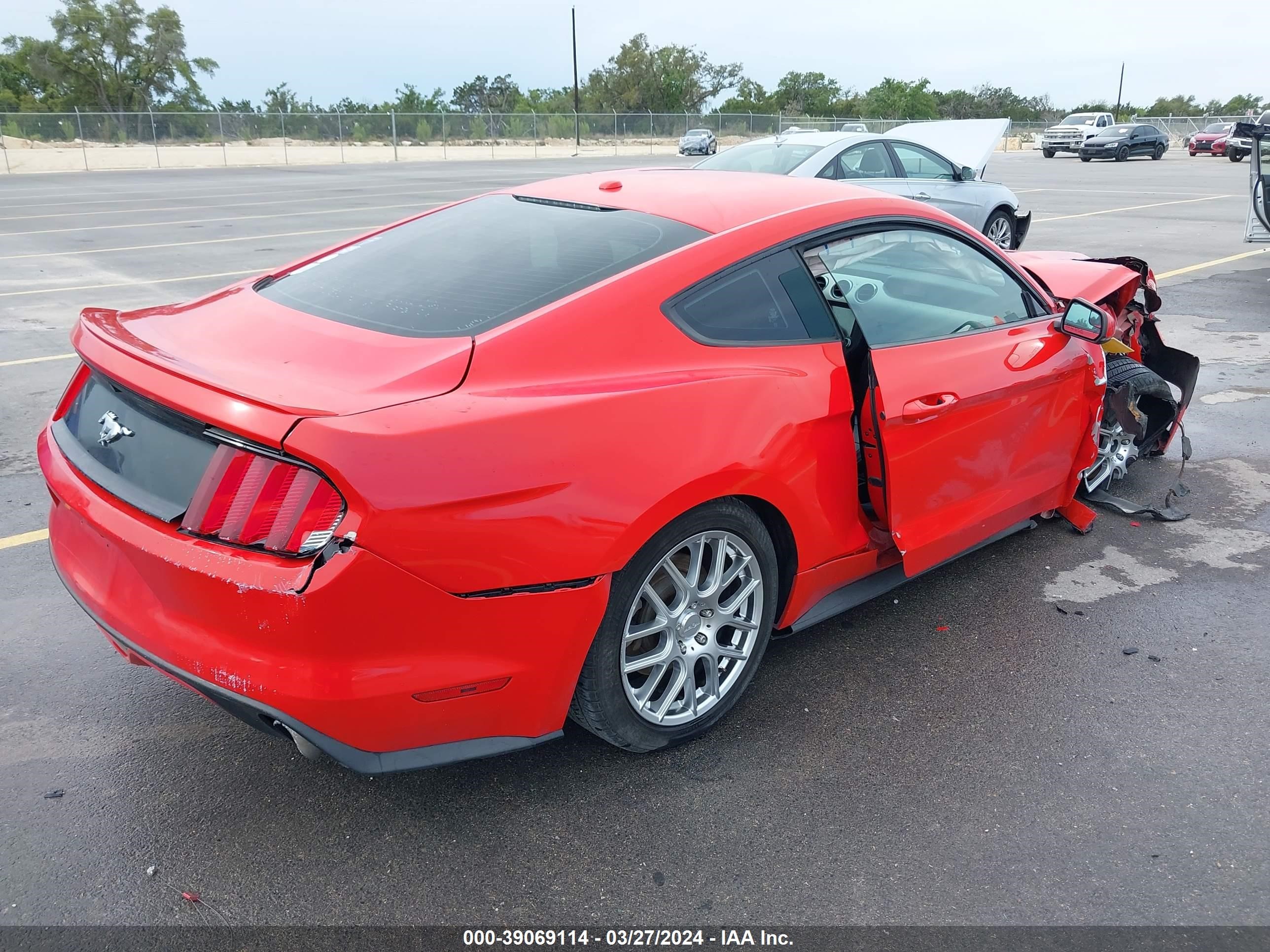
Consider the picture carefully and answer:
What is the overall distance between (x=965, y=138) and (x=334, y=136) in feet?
131

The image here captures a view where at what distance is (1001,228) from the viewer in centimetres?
1245

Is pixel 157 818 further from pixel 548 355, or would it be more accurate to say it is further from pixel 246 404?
pixel 548 355

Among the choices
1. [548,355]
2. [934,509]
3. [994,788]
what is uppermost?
[548,355]

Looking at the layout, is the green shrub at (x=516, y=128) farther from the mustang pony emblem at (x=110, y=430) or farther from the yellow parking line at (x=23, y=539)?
the mustang pony emblem at (x=110, y=430)

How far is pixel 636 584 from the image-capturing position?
8.46ft

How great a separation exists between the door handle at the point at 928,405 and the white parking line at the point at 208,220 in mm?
15040

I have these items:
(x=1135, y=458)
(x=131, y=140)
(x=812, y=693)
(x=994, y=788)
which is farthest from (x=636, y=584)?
(x=131, y=140)

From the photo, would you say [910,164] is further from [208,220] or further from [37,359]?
[208,220]

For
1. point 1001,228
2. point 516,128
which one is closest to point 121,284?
point 1001,228

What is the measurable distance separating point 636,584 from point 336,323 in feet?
3.62

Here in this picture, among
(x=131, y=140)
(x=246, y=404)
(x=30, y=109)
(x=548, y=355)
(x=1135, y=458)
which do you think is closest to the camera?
(x=246, y=404)

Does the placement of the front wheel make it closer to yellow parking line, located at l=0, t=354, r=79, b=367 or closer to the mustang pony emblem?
yellow parking line, located at l=0, t=354, r=79, b=367

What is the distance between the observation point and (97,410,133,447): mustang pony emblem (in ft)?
8.36

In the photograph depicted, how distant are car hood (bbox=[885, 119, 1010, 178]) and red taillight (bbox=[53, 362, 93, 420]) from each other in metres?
11.7
